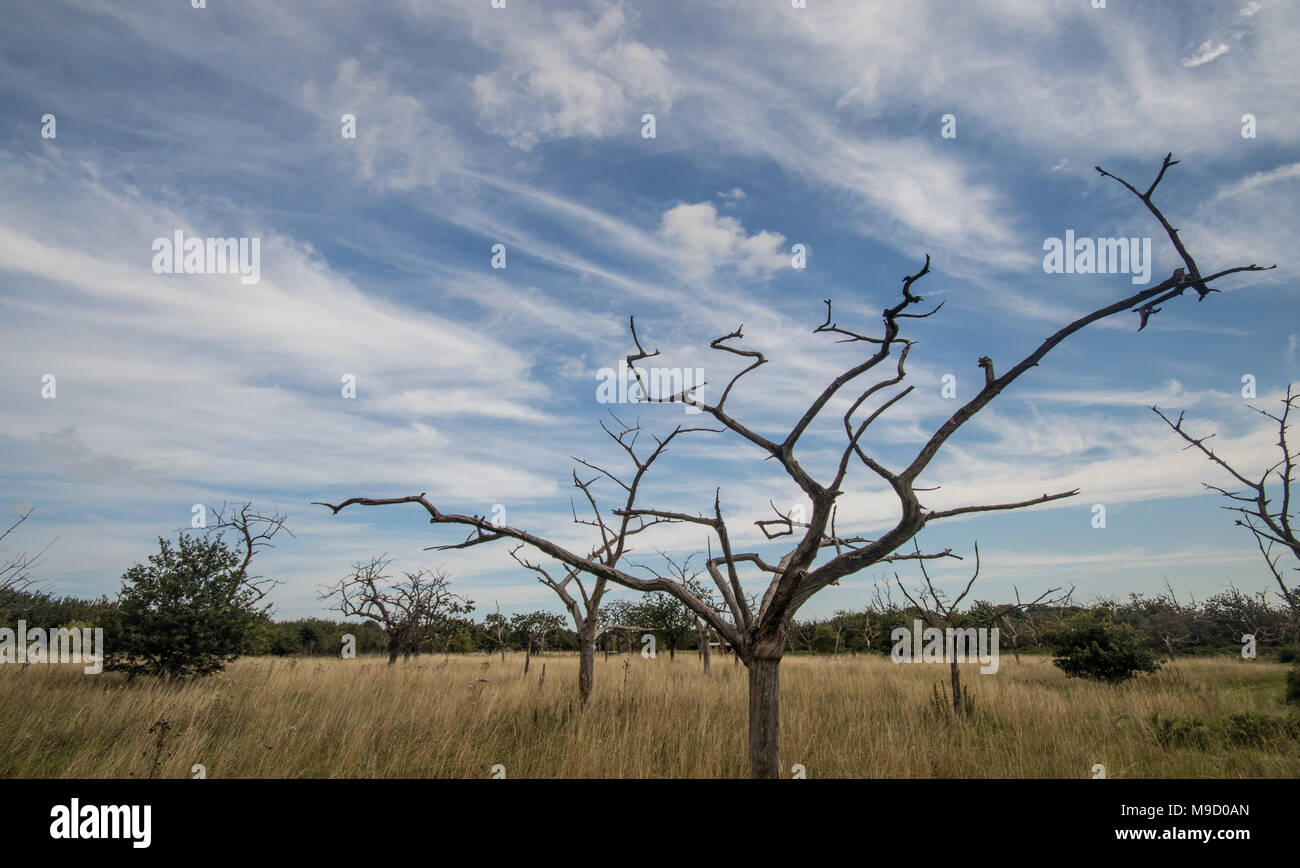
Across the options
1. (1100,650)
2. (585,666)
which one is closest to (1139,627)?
(1100,650)

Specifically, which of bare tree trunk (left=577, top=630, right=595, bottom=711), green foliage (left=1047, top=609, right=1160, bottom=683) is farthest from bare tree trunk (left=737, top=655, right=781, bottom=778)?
green foliage (left=1047, top=609, right=1160, bottom=683)

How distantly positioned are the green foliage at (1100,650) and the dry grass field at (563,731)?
2951 mm

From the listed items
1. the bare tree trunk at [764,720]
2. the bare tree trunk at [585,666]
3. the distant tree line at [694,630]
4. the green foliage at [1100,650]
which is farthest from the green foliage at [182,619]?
the green foliage at [1100,650]

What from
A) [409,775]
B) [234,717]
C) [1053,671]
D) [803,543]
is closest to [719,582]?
[803,543]

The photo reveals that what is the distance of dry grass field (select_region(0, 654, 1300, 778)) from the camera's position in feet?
22.5

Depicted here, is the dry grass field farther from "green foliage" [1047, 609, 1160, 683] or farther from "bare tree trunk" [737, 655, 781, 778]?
"bare tree trunk" [737, 655, 781, 778]

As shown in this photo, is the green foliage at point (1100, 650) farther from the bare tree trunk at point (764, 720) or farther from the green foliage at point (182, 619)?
the green foliage at point (182, 619)

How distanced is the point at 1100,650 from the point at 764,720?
17774 millimetres

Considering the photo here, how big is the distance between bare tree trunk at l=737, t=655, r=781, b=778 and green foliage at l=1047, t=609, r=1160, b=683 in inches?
694

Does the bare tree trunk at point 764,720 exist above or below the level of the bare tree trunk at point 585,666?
above

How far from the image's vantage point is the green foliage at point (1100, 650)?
16.4m
